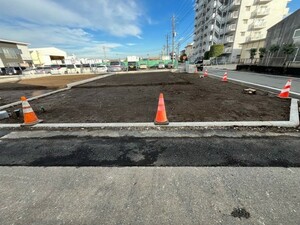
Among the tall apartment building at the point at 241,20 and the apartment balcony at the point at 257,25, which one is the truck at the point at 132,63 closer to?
the tall apartment building at the point at 241,20

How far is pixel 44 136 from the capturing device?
12.3 ft

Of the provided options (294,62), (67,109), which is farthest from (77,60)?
(294,62)

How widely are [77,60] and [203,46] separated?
47.7 m

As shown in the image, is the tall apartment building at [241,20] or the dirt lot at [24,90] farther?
the tall apartment building at [241,20]

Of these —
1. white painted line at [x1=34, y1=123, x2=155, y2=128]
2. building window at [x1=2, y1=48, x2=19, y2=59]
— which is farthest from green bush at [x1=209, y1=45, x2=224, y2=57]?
building window at [x1=2, y1=48, x2=19, y2=59]

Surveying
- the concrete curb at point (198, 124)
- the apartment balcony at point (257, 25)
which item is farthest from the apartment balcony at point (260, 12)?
the concrete curb at point (198, 124)

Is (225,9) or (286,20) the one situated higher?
(225,9)

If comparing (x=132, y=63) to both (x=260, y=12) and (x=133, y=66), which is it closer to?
(x=133, y=66)

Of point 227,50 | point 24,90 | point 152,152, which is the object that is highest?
point 227,50

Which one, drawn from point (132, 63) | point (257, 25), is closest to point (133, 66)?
point (132, 63)

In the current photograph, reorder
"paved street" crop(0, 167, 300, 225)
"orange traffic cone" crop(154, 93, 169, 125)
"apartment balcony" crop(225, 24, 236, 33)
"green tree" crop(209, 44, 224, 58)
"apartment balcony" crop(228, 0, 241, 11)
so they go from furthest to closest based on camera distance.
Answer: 1. "green tree" crop(209, 44, 224, 58)
2. "apartment balcony" crop(225, 24, 236, 33)
3. "apartment balcony" crop(228, 0, 241, 11)
4. "orange traffic cone" crop(154, 93, 169, 125)
5. "paved street" crop(0, 167, 300, 225)

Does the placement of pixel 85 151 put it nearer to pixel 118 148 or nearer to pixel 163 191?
pixel 118 148

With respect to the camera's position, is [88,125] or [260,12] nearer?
[88,125]

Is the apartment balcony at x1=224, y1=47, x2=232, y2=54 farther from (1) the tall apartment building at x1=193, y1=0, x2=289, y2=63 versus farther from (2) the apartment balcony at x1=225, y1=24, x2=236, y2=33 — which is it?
(2) the apartment balcony at x1=225, y1=24, x2=236, y2=33
